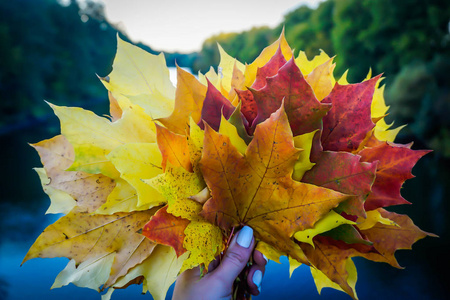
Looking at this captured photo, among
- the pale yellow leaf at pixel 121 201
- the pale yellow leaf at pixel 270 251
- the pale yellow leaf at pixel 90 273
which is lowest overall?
the pale yellow leaf at pixel 270 251

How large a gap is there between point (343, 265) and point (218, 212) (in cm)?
25

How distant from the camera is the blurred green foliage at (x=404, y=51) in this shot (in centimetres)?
631

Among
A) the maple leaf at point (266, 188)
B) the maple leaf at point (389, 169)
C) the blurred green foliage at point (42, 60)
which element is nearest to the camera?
the maple leaf at point (266, 188)

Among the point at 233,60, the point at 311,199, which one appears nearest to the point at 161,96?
the point at 233,60

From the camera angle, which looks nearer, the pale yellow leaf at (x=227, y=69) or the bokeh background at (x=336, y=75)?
the pale yellow leaf at (x=227, y=69)

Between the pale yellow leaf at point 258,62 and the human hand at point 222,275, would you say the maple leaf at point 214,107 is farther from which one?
the human hand at point 222,275

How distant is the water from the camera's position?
2234mm

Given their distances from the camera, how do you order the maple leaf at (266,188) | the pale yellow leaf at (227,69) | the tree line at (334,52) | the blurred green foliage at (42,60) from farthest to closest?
the blurred green foliage at (42,60) → the tree line at (334,52) → the pale yellow leaf at (227,69) → the maple leaf at (266,188)

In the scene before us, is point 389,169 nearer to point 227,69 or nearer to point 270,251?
point 270,251

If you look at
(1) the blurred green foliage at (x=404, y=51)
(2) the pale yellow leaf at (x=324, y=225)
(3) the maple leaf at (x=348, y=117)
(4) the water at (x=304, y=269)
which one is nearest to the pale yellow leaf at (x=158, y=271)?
(2) the pale yellow leaf at (x=324, y=225)

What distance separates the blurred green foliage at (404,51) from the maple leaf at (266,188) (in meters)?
2.94

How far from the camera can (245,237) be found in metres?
0.59

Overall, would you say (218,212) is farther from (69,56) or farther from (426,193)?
(69,56)

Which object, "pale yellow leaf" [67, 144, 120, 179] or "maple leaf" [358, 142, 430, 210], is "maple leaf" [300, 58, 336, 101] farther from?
"pale yellow leaf" [67, 144, 120, 179]
